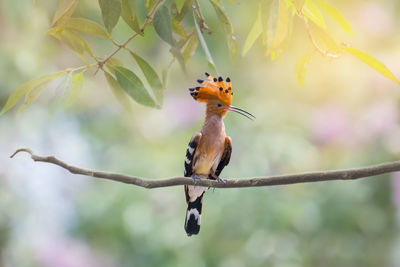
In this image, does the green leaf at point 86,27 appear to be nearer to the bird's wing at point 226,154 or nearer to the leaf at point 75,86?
the leaf at point 75,86

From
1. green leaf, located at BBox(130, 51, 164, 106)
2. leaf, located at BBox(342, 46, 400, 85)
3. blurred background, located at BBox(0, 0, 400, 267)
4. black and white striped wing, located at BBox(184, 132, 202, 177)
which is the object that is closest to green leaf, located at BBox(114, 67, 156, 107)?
green leaf, located at BBox(130, 51, 164, 106)

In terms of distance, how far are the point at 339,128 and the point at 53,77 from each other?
154cm

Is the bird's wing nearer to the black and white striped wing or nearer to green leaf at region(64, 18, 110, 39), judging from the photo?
the black and white striped wing

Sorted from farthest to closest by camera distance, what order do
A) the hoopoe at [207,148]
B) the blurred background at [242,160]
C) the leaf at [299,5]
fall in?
the blurred background at [242,160] → the hoopoe at [207,148] → the leaf at [299,5]

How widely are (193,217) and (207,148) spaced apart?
0.30 ft

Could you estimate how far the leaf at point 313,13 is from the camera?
1.61ft

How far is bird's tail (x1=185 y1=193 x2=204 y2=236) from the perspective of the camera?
562 mm

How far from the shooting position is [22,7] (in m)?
1.29

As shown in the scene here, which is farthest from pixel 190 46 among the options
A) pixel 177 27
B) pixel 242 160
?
pixel 242 160

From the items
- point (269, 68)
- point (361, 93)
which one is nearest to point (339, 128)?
point (361, 93)

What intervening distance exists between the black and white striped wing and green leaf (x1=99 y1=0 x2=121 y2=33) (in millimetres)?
218

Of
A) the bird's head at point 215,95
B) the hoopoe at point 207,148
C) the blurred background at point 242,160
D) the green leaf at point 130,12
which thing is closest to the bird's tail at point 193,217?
the hoopoe at point 207,148

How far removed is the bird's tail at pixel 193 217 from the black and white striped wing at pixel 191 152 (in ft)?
0.13

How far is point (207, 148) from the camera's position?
62 centimetres
